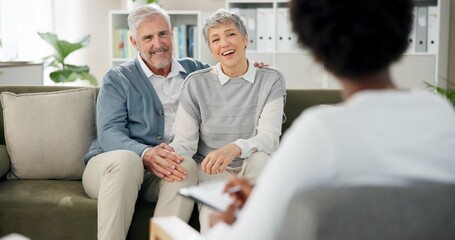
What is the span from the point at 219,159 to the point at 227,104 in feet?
0.98

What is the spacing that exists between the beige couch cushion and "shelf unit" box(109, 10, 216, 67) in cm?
231

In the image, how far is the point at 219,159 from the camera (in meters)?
2.55

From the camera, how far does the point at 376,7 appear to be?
1.17 metres

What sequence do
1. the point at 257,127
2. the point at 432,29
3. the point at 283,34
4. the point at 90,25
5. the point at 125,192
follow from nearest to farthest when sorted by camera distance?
the point at 125,192, the point at 257,127, the point at 432,29, the point at 283,34, the point at 90,25

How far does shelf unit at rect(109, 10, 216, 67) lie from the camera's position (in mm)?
5258

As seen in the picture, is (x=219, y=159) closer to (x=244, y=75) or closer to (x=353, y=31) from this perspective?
(x=244, y=75)

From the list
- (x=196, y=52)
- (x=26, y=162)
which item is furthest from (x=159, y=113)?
(x=196, y=52)

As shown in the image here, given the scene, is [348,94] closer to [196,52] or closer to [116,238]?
[116,238]

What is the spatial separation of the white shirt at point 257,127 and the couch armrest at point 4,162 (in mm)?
722

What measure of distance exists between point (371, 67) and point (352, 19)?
90mm

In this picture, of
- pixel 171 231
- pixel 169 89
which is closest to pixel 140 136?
pixel 169 89

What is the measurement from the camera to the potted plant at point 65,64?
5.38 meters

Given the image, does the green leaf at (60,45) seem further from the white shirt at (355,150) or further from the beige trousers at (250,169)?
the white shirt at (355,150)

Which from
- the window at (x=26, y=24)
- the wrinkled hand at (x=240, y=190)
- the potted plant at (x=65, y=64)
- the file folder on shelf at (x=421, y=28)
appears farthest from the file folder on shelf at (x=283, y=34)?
the wrinkled hand at (x=240, y=190)
